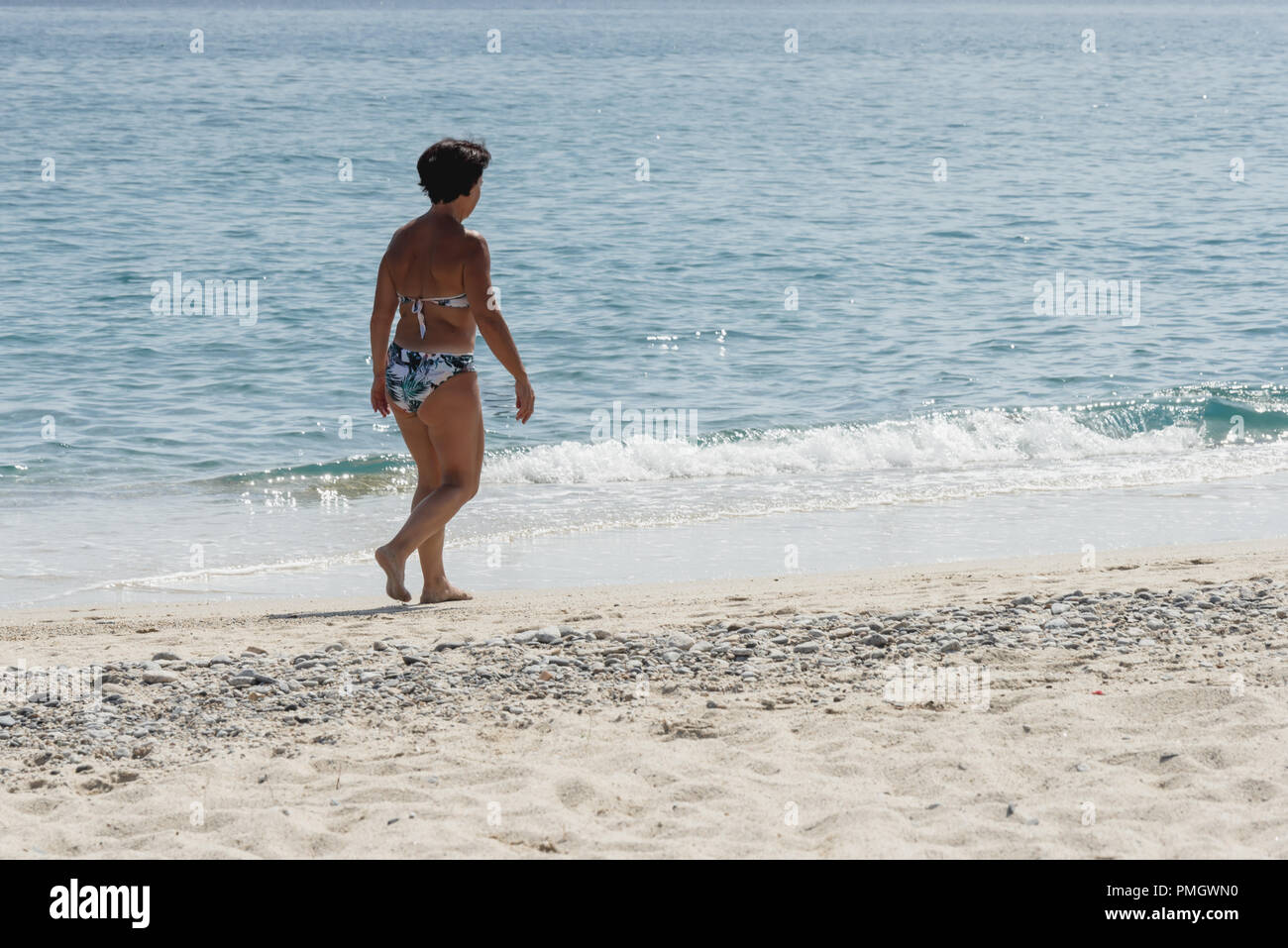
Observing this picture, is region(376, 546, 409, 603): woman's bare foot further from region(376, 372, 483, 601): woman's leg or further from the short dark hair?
the short dark hair

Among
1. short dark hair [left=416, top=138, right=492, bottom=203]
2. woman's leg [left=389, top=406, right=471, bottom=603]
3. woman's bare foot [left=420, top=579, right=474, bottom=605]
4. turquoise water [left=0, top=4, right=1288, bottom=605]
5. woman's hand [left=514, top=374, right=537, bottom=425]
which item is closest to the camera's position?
short dark hair [left=416, top=138, right=492, bottom=203]

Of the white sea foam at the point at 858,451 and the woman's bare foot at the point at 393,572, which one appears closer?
the woman's bare foot at the point at 393,572

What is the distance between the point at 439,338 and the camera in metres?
5.38

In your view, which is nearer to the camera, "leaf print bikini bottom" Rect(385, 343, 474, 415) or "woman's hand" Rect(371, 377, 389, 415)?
"leaf print bikini bottom" Rect(385, 343, 474, 415)

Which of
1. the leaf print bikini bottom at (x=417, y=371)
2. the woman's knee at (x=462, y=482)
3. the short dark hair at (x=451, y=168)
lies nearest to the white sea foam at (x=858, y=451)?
the woman's knee at (x=462, y=482)

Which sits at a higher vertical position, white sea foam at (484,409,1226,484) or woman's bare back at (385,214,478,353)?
woman's bare back at (385,214,478,353)

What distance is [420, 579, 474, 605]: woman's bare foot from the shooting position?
5871 millimetres

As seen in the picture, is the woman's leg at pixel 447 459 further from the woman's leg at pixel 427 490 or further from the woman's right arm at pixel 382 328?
the woman's right arm at pixel 382 328

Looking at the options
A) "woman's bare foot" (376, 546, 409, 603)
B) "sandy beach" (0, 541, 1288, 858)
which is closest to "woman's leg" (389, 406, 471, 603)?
"woman's bare foot" (376, 546, 409, 603)

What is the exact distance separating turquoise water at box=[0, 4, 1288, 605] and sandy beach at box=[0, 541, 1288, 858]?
2.16 m

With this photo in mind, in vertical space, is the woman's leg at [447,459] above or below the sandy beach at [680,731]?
above

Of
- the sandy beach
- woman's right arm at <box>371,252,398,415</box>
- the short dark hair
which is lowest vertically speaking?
the sandy beach

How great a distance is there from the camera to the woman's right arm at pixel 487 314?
524 cm
